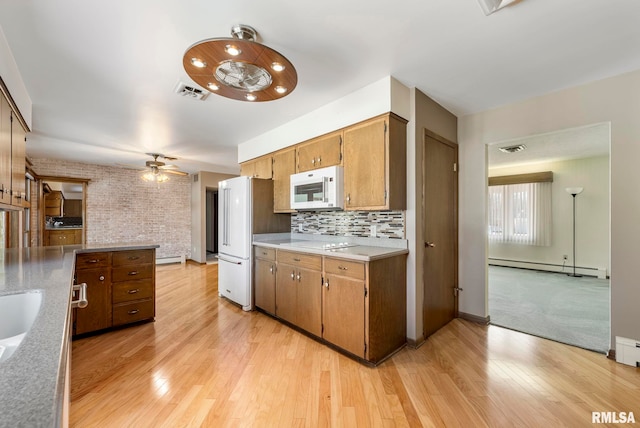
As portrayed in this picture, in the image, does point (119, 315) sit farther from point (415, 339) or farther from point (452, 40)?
point (452, 40)

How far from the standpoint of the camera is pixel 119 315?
9.75ft

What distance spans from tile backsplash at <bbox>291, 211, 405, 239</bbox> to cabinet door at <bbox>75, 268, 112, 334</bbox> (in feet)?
7.54

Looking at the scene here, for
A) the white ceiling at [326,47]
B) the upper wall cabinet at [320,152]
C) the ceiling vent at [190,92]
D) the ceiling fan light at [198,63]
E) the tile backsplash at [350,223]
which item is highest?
the white ceiling at [326,47]

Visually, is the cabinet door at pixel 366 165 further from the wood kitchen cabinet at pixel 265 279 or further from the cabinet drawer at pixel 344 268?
the wood kitchen cabinet at pixel 265 279

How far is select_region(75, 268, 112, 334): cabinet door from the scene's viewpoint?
8.98 feet

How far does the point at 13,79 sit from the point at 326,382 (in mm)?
3440

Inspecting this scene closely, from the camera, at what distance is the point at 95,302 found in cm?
283

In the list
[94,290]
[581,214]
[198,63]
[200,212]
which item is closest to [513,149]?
[581,214]

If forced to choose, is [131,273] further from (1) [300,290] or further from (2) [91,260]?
(1) [300,290]

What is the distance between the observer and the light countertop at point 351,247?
7.68 feet

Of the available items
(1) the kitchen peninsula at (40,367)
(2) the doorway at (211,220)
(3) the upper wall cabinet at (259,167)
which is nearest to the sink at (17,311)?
(1) the kitchen peninsula at (40,367)

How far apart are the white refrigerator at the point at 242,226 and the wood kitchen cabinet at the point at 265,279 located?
3.8 inches

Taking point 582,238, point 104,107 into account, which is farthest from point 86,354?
point 582,238

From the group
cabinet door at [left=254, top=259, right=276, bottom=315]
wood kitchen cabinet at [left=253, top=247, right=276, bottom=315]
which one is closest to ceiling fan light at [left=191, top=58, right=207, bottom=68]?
wood kitchen cabinet at [left=253, top=247, right=276, bottom=315]
